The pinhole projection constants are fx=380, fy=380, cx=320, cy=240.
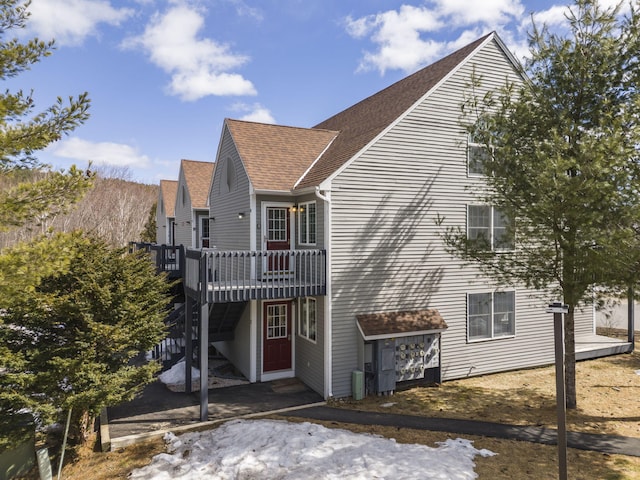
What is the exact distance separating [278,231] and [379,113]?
5439 mm

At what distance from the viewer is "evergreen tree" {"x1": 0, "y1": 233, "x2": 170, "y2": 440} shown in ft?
24.3

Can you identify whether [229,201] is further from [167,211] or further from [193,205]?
[167,211]

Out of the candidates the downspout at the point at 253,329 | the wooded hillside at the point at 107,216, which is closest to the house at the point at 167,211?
the wooded hillside at the point at 107,216

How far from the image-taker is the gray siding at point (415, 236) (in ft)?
35.8

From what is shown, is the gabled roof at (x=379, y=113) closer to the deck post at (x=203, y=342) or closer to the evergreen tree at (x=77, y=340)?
the deck post at (x=203, y=342)

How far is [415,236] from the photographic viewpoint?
1171 centimetres

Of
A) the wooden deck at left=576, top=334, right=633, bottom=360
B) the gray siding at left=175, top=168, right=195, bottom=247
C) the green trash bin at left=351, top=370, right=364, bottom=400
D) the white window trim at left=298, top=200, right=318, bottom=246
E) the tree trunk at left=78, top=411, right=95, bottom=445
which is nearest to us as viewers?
the tree trunk at left=78, top=411, right=95, bottom=445

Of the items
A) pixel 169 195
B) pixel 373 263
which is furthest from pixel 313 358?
pixel 169 195

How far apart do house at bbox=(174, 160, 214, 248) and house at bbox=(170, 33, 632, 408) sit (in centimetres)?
778

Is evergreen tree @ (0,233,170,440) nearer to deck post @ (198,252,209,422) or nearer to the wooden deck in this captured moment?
deck post @ (198,252,209,422)

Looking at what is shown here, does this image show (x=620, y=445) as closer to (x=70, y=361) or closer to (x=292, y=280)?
(x=292, y=280)

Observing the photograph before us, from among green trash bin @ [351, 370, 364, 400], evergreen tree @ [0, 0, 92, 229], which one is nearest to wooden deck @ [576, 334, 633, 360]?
green trash bin @ [351, 370, 364, 400]

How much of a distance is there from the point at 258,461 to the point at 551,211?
771 cm

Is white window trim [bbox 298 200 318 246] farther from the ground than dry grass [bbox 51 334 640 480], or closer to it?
farther from the ground
